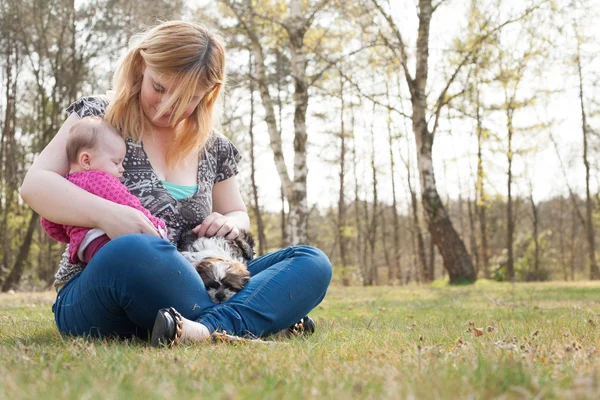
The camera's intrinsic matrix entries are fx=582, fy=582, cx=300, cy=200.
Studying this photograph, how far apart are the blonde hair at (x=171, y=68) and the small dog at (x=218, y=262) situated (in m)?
0.57

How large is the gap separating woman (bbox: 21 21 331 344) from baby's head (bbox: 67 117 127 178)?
65 millimetres

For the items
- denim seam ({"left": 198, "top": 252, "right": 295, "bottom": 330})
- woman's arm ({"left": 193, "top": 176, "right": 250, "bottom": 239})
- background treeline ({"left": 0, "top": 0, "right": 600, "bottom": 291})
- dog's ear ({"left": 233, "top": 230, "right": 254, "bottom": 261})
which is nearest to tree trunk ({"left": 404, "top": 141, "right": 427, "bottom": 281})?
background treeline ({"left": 0, "top": 0, "right": 600, "bottom": 291})

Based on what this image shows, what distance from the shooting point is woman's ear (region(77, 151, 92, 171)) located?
10.2 feet

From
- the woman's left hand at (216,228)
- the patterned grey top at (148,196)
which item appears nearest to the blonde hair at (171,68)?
the patterned grey top at (148,196)

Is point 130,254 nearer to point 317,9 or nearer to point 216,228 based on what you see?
point 216,228

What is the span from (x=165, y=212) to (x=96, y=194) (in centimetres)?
45

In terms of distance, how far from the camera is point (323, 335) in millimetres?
3176

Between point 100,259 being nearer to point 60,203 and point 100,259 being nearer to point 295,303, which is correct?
point 60,203

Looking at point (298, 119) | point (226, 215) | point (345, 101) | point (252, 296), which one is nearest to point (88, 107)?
point (226, 215)

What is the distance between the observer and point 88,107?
3.36m

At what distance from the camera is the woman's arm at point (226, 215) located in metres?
3.44

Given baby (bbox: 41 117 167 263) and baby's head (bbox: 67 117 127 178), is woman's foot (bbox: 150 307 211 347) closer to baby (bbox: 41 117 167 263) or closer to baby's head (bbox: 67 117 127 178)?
baby (bbox: 41 117 167 263)

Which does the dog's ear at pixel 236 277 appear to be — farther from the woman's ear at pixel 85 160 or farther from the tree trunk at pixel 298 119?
the tree trunk at pixel 298 119

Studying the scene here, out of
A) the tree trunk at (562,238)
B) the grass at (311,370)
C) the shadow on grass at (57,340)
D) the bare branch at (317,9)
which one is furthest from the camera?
the tree trunk at (562,238)
